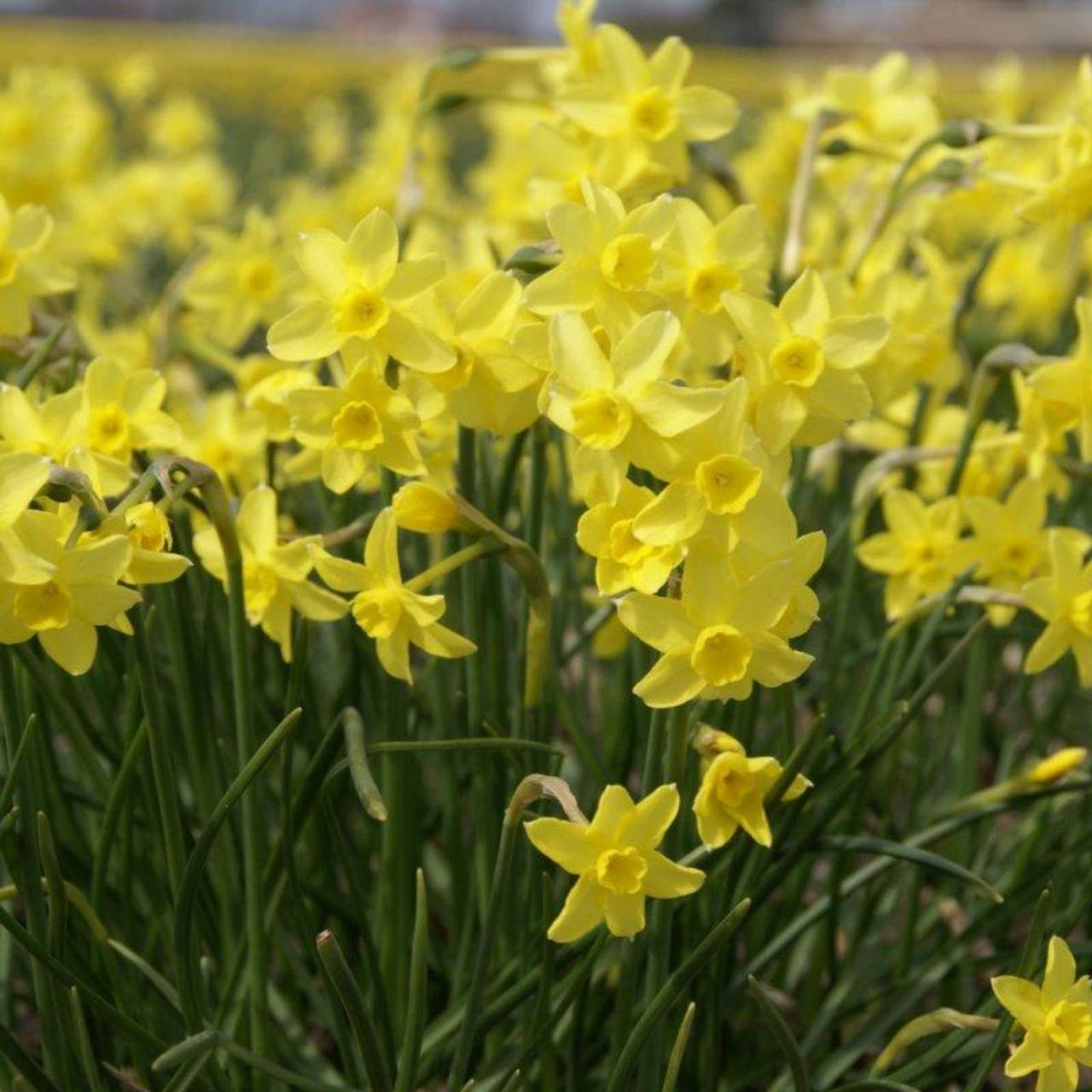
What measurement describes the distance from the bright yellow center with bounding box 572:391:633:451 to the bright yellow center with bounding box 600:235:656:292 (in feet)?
0.46

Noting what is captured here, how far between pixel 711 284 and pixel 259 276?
4.07 ft

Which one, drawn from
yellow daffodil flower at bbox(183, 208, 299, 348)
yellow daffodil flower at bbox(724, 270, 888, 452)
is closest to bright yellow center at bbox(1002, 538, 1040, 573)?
yellow daffodil flower at bbox(724, 270, 888, 452)

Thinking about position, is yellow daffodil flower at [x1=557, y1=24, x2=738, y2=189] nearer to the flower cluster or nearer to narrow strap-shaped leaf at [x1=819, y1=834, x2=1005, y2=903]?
the flower cluster

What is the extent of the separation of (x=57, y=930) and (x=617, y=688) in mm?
708

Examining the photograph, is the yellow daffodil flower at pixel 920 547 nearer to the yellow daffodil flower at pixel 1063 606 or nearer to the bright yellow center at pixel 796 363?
the yellow daffodil flower at pixel 1063 606

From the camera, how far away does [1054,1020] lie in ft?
4.32

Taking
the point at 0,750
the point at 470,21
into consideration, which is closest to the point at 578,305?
the point at 0,750

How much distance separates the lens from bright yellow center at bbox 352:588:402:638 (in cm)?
136

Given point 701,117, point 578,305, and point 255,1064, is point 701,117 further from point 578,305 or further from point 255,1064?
point 255,1064

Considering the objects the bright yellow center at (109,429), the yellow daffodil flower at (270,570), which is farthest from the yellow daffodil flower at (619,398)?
the bright yellow center at (109,429)

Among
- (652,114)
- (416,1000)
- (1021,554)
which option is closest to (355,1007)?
(416,1000)

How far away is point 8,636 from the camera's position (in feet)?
3.89

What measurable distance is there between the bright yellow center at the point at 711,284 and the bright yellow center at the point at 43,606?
0.59 meters

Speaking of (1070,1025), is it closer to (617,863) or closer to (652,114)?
(617,863)
